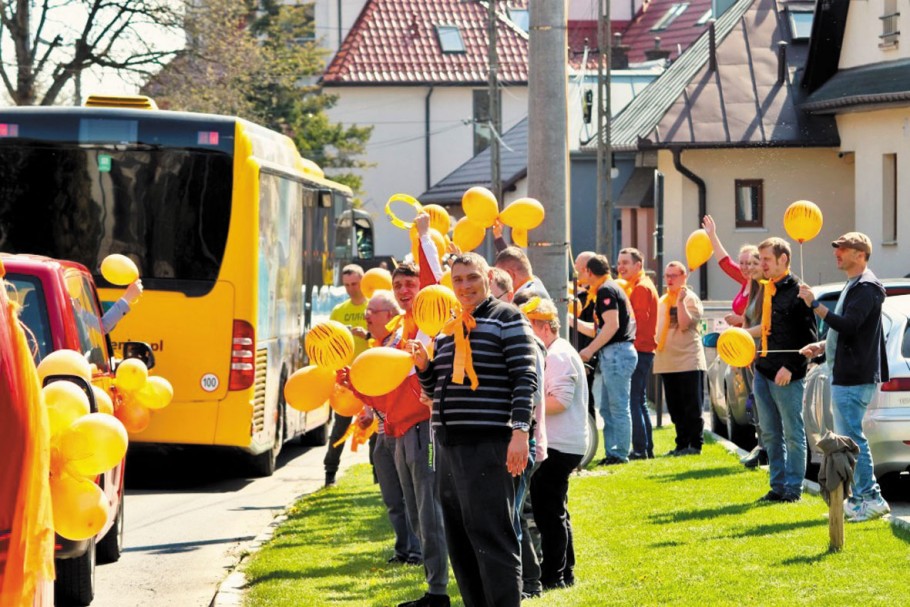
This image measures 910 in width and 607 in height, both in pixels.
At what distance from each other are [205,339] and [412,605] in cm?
620

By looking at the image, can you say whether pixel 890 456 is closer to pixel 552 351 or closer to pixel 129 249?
pixel 552 351

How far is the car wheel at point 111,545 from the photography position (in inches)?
413

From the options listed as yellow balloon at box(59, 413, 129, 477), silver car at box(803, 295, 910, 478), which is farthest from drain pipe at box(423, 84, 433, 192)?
yellow balloon at box(59, 413, 129, 477)

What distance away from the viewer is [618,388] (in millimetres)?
14773

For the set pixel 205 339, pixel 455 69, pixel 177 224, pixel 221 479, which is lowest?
pixel 221 479

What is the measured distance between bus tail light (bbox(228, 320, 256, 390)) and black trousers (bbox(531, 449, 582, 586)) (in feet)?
18.9

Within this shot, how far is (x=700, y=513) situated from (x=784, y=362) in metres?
1.18

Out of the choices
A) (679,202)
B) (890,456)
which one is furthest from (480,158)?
(890,456)

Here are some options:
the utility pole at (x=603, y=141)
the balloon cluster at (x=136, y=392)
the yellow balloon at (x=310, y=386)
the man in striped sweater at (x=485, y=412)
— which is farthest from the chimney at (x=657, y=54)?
the man in striped sweater at (x=485, y=412)

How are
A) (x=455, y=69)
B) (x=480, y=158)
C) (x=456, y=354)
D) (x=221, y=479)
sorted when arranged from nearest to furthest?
1. (x=456, y=354)
2. (x=221, y=479)
3. (x=480, y=158)
4. (x=455, y=69)

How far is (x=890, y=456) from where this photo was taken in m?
11.7

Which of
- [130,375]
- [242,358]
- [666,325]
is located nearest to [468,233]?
[242,358]

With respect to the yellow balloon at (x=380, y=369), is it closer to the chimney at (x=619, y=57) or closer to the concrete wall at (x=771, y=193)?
the concrete wall at (x=771, y=193)

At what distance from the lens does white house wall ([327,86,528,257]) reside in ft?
223
